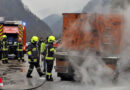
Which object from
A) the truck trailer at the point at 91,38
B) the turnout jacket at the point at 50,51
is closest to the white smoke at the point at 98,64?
the truck trailer at the point at 91,38

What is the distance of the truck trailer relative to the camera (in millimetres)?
8648

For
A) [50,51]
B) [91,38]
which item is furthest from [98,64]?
[50,51]

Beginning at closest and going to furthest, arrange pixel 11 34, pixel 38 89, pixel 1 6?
1. pixel 38 89
2. pixel 11 34
3. pixel 1 6

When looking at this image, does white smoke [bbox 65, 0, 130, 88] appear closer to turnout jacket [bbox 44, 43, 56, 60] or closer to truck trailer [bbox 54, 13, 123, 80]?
truck trailer [bbox 54, 13, 123, 80]

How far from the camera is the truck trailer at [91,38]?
28.4ft

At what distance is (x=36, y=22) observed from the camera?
10206 centimetres

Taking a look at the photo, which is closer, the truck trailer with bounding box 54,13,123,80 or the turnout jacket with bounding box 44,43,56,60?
the truck trailer with bounding box 54,13,123,80

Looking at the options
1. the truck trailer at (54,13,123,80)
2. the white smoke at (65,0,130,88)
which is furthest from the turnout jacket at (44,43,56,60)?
the white smoke at (65,0,130,88)

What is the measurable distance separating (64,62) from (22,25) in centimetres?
1103

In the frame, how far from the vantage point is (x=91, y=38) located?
8961 millimetres

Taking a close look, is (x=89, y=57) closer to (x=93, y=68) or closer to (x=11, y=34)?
(x=93, y=68)

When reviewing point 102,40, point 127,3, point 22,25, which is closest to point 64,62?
point 102,40

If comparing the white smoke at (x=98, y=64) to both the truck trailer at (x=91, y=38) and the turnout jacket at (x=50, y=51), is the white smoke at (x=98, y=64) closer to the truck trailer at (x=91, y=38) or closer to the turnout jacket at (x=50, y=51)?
the truck trailer at (x=91, y=38)

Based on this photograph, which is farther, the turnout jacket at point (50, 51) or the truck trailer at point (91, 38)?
the turnout jacket at point (50, 51)
